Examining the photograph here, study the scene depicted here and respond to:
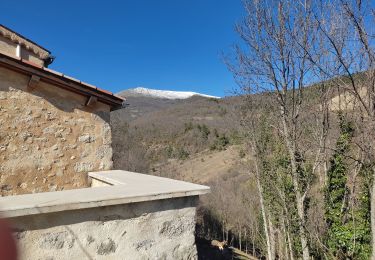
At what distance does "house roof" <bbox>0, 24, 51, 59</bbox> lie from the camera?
923 centimetres

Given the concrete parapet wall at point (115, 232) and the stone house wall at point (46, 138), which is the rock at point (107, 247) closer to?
the concrete parapet wall at point (115, 232)

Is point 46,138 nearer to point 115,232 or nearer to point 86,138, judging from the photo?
point 86,138

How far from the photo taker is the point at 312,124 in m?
11.7

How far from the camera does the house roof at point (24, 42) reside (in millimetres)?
9234

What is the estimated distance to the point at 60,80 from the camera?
5508mm

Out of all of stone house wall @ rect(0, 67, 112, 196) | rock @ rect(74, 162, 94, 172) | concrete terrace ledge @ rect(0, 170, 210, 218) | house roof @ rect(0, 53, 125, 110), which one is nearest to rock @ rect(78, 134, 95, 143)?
stone house wall @ rect(0, 67, 112, 196)

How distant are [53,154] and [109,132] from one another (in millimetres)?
1083

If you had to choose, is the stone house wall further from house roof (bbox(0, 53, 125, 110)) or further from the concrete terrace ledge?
the concrete terrace ledge

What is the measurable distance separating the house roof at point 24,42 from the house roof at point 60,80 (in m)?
4.88

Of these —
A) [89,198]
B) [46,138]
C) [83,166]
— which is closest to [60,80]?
[46,138]

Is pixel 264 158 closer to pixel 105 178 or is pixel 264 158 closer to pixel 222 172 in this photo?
pixel 105 178

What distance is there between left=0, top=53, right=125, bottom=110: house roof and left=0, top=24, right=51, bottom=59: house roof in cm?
488

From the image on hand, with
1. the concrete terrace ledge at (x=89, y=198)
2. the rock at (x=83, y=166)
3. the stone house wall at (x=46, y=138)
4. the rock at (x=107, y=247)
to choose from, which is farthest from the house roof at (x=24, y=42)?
the rock at (x=107, y=247)

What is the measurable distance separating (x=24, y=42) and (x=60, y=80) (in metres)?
5.45
